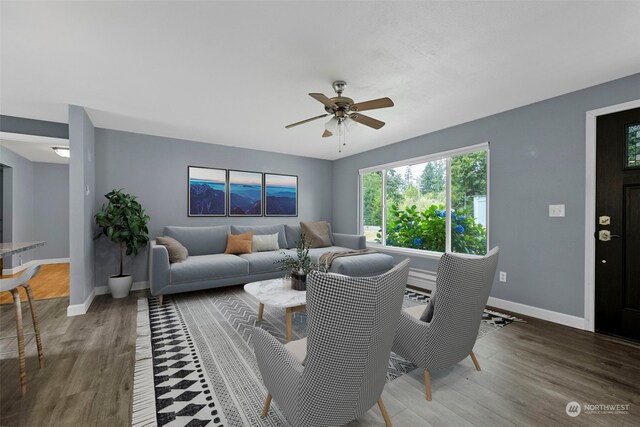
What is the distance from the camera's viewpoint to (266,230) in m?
5.10

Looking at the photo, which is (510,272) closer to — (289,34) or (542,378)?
(542,378)

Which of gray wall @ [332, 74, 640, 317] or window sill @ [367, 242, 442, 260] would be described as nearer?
gray wall @ [332, 74, 640, 317]

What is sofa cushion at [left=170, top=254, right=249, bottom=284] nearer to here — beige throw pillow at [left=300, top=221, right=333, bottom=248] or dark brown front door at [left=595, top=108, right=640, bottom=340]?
beige throw pillow at [left=300, top=221, right=333, bottom=248]

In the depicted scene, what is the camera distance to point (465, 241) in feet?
12.8

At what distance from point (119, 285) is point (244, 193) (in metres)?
2.40

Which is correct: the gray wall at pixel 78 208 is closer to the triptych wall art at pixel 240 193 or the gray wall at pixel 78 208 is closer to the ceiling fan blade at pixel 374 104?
the triptych wall art at pixel 240 193

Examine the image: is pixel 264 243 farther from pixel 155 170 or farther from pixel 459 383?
pixel 459 383

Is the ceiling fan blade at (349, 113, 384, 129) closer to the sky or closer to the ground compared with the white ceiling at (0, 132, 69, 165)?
closer to the ground

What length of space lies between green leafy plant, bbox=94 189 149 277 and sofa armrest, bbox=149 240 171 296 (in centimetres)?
57

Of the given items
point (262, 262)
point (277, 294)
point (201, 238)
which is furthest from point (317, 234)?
point (277, 294)

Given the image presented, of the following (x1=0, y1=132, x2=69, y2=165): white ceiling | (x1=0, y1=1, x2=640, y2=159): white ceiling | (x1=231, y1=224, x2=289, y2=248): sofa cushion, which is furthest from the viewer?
(x1=231, y1=224, x2=289, y2=248): sofa cushion

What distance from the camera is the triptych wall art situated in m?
4.77

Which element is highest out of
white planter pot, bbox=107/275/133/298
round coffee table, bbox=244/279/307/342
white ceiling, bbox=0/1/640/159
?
white ceiling, bbox=0/1/640/159

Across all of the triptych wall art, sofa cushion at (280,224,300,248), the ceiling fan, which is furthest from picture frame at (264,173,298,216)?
the ceiling fan
